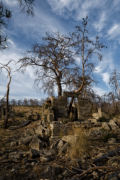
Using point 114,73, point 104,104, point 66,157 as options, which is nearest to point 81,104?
point 66,157

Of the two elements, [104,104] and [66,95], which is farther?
[104,104]

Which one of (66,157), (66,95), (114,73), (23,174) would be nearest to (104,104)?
(114,73)

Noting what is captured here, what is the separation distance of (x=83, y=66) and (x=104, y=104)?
39.6 feet

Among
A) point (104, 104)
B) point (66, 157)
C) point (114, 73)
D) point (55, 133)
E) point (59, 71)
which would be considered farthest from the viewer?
point (114, 73)

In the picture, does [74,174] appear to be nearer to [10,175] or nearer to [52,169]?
[52,169]

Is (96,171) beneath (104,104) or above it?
beneath

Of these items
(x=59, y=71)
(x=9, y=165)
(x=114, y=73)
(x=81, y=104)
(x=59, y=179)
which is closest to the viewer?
(x=59, y=179)

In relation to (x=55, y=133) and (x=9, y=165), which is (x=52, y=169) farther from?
A: (x=55, y=133)

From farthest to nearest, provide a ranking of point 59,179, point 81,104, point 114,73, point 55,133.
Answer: point 114,73, point 81,104, point 55,133, point 59,179

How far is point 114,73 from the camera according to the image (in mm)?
24609

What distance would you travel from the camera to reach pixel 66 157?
13.4ft

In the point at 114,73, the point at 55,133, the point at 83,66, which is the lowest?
the point at 55,133

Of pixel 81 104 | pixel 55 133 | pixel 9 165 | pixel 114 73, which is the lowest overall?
pixel 9 165

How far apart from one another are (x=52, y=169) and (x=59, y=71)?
438 inches
